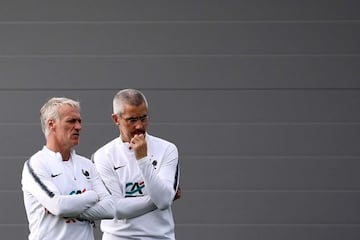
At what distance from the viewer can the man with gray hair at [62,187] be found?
5.11 metres

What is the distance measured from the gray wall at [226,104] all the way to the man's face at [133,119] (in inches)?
96.2

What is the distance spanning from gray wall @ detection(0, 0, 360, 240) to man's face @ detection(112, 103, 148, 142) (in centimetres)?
244

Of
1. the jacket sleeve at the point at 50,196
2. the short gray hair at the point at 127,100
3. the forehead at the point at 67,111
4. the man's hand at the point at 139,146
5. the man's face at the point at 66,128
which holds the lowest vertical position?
the jacket sleeve at the point at 50,196

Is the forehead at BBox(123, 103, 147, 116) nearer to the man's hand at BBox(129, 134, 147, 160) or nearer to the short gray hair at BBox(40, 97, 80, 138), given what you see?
the man's hand at BBox(129, 134, 147, 160)

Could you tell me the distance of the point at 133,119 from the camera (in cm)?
539

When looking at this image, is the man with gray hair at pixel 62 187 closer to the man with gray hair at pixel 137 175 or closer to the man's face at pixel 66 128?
the man's face at pixel 66 128

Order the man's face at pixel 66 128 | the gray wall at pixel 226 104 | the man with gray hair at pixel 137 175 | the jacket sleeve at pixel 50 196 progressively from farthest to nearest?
the gray wall at pixel 226 104
the man with gray hair at pixel 137 175
the man's face at pixel 66 128
the jacket sleeve at pixel 50 196

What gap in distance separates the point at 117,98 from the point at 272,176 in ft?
8.96

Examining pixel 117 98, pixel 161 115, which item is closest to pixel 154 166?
pixel 117 98

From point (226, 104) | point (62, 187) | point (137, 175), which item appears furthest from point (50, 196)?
point (226, 104)

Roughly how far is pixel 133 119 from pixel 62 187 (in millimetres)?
544

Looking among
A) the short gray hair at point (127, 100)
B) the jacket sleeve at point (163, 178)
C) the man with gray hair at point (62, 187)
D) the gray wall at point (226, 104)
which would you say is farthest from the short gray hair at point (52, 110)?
the gray wall at point (226, 104)

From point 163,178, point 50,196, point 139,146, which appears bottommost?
point 50,196

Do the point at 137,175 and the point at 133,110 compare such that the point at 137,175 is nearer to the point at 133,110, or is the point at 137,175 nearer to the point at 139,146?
the point at 139,146
